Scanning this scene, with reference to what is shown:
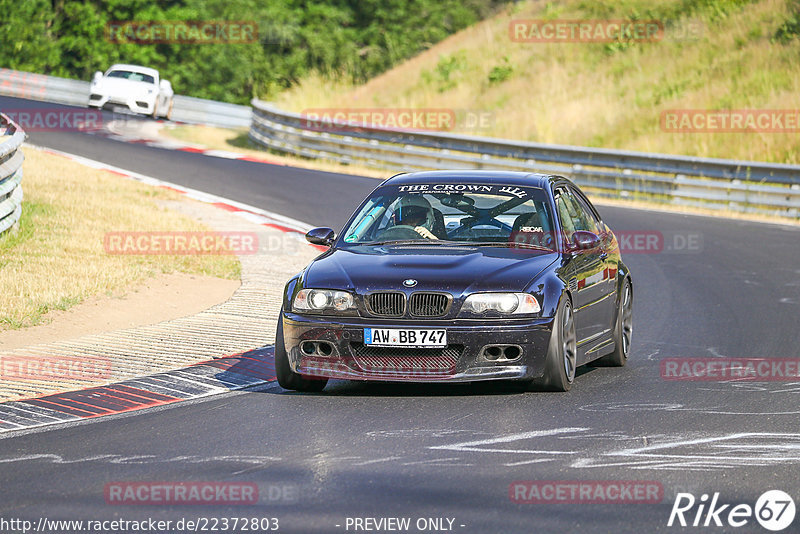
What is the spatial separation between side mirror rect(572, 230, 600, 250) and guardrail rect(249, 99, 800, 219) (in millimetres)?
15591

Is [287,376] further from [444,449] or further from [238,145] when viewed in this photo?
[238,145]

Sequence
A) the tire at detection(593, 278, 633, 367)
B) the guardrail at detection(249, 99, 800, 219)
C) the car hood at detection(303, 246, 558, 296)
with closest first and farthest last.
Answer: the car hood at detection(303, 246, 558, 296)
the tire at detection(593, 278, 633, 367)
the guardrail at detection(249, 99, 800, 219)

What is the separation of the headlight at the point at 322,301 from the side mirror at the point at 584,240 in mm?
1849

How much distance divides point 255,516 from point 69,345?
5.56 metres

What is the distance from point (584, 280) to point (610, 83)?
28661 mm

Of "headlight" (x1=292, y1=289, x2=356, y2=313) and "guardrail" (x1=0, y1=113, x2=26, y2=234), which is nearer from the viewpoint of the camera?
"headlight" (x1=292, y1=289, x2=356, y2=313)

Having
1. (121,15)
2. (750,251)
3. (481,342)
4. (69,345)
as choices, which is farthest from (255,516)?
(121,15)

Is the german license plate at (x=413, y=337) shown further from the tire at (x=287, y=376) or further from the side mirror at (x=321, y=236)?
the side mirror at (x=321, y=236)

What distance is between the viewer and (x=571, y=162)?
27.2 metres

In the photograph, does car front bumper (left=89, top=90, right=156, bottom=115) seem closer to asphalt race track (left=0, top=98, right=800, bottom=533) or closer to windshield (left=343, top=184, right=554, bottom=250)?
asphalt race track (left=0, top=98, right=800, bottom=533)

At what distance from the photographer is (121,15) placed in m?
64.8

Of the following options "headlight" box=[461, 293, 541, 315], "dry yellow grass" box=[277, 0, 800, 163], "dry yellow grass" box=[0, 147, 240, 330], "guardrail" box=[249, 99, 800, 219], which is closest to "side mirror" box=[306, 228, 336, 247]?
"headlight" box=[461, 293, 541, 315]

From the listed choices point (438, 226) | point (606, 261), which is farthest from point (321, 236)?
point (606, 261)

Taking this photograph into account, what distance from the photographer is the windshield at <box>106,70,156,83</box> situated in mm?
38094
